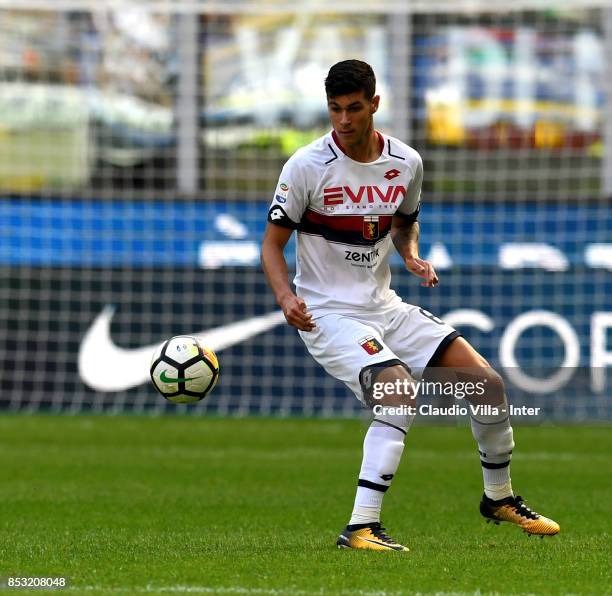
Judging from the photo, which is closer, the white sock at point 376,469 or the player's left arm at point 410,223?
the white sock at point 376,469

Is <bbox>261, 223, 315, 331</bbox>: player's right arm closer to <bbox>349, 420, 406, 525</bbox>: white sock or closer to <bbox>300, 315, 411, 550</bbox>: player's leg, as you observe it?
<bbox>300, 315, 411, 550</bbox>: player's leg

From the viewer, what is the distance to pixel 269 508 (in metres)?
8.41

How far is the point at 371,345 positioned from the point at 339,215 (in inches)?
25.5

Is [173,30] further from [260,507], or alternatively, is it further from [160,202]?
[260,507]

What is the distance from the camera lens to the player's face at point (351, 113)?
643cm

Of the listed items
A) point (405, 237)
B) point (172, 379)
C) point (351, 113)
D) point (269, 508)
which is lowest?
point (269, 508)

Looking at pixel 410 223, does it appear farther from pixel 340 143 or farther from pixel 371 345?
pixel 371 345

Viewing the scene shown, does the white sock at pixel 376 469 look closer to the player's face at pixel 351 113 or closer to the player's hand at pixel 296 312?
the player's hand at pixel 296 312

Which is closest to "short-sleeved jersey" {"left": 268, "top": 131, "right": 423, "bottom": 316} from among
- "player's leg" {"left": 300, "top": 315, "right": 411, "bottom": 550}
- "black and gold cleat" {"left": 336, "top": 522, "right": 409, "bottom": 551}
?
"player's leg" {"left": 300, "top": 315, "right": 411, "bottom": 550}

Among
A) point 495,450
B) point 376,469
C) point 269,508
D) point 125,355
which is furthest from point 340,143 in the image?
point 125,355

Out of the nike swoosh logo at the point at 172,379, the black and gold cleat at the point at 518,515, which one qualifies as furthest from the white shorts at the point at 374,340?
the black and gold cleat at the point at 518,515

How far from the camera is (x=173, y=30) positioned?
53.8 ft

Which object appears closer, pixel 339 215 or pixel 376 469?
pixel 376 469

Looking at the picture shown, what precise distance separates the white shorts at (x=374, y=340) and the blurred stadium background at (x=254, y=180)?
6.98 meters
